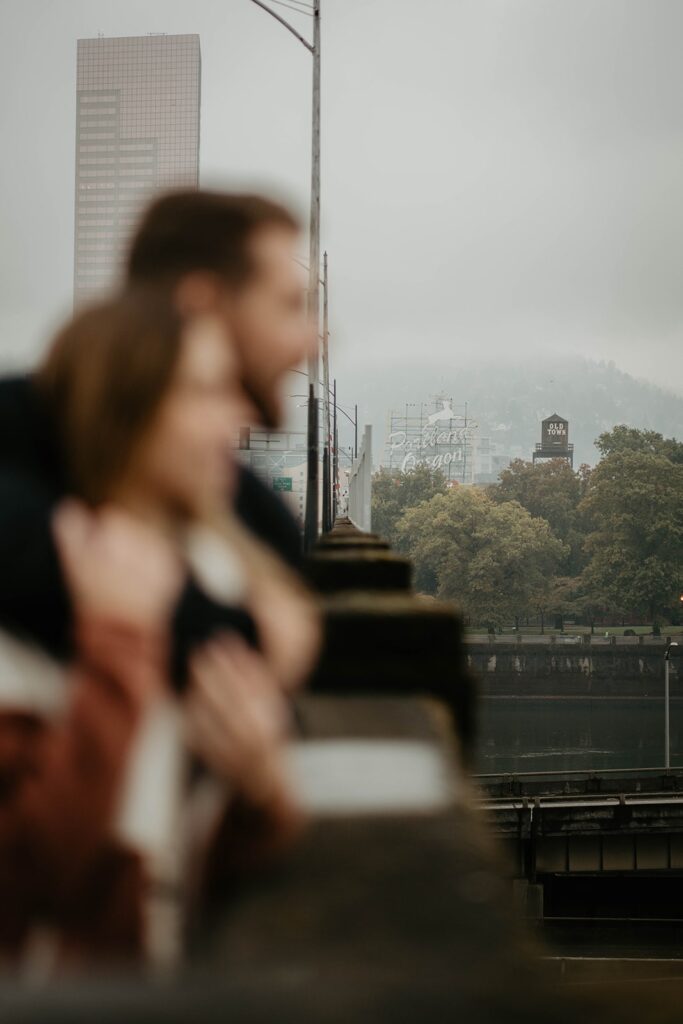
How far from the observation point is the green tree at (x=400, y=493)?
96312 millimetres

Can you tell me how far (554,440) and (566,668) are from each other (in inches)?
3016

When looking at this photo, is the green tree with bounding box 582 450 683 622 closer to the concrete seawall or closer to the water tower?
the concrete seawall

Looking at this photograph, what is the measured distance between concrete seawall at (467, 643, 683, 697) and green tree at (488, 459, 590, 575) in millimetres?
18194

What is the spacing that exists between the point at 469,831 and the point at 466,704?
772mm

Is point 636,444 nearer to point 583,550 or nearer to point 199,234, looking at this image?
point 583,550

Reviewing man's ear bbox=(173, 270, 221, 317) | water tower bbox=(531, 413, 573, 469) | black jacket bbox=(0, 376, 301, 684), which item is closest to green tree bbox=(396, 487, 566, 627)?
water tower bbox=(531, 413, 573, 469)

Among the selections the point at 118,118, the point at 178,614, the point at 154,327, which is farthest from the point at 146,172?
the point at 178,614

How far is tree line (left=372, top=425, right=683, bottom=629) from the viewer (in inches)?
2933

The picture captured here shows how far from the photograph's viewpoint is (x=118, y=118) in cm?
195

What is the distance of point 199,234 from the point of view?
1.25 metres

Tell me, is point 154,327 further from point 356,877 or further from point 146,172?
point 146,172

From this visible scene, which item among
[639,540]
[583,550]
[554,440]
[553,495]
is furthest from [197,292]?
[554,440]

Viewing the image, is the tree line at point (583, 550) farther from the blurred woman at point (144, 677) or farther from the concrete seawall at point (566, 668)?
the blurred woman at point (144, 677)

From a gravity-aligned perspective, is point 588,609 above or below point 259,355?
below
